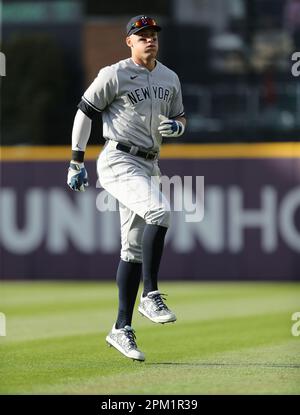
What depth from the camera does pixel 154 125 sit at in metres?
6.68

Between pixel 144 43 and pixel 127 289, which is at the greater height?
pixel 144 43

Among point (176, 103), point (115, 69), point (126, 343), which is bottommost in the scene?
point (126, 343)

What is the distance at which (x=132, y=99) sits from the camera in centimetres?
657

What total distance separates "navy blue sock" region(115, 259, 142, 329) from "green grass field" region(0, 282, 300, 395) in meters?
0.24

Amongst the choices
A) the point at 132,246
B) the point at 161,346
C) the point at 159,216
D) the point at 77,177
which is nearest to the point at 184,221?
the point at 161,346

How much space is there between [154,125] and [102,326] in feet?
8.18

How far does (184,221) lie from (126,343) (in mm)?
6776

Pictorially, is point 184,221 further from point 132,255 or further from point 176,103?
point 132,255

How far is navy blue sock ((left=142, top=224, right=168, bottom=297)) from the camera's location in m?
6.44

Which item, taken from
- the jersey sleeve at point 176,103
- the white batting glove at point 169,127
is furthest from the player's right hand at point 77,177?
the jersey sleeve at point 176,103

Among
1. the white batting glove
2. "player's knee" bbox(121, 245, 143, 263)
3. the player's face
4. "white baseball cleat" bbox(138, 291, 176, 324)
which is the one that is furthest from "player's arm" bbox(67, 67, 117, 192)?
"white baseball cleat" bbox(138, 291, 176, 324)

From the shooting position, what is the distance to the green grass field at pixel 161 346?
18.7 ft
